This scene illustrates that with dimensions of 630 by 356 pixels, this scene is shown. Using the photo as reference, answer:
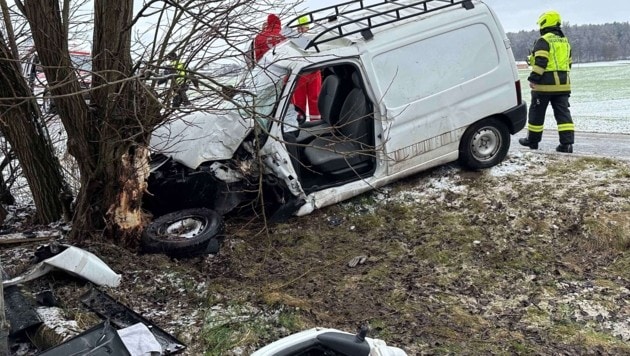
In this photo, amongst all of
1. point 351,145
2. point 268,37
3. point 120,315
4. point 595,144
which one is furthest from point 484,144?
point 120,315

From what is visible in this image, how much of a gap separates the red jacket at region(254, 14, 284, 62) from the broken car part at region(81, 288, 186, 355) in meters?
2.59

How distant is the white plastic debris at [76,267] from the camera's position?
14.0ft

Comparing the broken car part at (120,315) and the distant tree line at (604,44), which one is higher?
the broken car part at (120,315)

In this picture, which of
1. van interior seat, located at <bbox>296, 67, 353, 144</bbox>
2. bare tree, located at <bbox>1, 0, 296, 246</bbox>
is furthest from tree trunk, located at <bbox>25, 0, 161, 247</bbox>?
van interior seat, located at <bbox>296, 67, 353, 144</bbox>

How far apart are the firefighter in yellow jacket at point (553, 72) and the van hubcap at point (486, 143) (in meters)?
1.40

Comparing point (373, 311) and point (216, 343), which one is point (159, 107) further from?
point (373, 311)

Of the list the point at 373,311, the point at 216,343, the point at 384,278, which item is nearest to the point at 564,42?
the point at 384,278

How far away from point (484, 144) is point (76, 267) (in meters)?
4.61

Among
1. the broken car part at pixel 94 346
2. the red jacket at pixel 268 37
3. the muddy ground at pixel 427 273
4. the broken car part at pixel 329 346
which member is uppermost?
the red jacket at pixel 268 37

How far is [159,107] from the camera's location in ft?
15.2

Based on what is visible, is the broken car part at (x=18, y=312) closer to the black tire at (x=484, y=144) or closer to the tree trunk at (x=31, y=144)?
the tree trunk at (x=31, y=144)

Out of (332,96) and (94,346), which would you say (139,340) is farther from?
(332,96)

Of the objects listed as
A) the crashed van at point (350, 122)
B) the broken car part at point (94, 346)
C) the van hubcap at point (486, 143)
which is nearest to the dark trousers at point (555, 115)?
the crashed van at point (350, 122)

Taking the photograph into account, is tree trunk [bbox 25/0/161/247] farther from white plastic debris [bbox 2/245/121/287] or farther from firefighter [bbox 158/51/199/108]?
white plastic debris [bbox 2/245/121/287]
